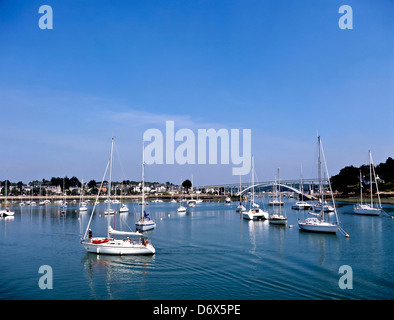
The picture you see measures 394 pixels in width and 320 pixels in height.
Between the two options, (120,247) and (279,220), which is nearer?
(120,247)

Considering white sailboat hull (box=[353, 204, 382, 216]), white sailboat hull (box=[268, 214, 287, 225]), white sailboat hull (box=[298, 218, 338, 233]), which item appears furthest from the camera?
white sailboat hull (box=[353, 204, 382, 216])

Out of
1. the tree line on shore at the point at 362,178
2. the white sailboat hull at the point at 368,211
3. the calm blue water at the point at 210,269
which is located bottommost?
the white sailboat hull at the point at 368,211

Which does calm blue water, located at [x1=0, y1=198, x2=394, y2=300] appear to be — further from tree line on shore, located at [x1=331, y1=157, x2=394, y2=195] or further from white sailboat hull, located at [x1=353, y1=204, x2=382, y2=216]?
tree line on shore, located at [x1=331, y1=157, x2=394, y2=195]

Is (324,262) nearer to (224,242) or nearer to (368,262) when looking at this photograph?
(368,262)

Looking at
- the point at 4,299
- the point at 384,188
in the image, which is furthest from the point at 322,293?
the point at 384,188

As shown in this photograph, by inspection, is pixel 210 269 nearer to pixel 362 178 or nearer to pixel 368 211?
pixel 368 211

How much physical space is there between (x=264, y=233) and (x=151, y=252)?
21.6m

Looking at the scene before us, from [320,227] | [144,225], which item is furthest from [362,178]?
[144,225]

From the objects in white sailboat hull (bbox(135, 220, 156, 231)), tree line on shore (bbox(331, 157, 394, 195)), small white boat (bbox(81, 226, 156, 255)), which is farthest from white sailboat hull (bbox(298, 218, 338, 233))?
tree line on shore (bbox(331, 157, 394, 195))

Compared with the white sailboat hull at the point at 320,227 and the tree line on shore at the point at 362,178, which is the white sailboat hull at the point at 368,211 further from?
the tree line on shore at the point at 362,178

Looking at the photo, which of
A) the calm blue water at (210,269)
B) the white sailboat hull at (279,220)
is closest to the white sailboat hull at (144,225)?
the calm blue water at (210,269)
